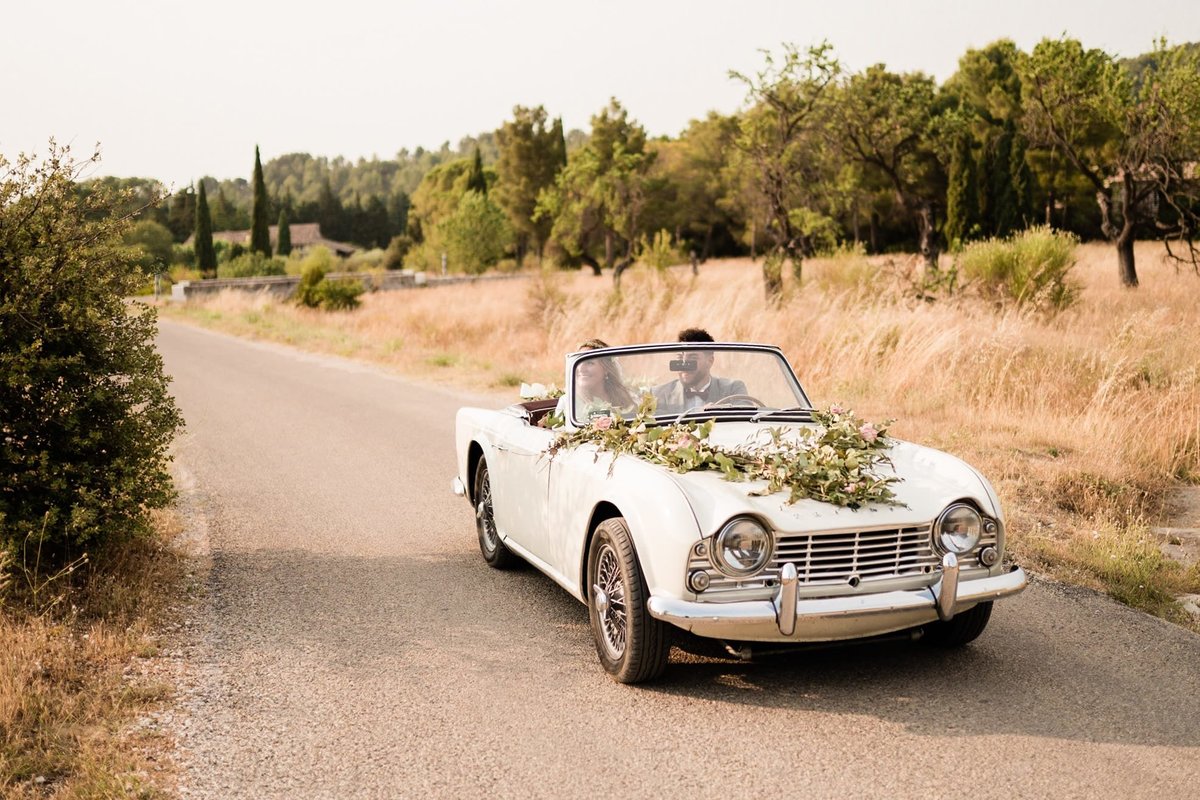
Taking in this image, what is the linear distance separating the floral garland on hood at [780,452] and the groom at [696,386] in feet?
0.97

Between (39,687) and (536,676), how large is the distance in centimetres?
208

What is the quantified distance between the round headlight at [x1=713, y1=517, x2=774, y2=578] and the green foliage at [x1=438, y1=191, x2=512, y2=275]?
56.2 m

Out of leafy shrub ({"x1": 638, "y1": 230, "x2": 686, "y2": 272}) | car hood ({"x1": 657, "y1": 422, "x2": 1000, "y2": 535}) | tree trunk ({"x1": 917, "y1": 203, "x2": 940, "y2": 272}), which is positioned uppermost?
tree trunk ({"x1": 917, "y1": 203, "x2": 940, "y2": 272})

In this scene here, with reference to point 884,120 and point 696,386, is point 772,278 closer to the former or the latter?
point 884,120

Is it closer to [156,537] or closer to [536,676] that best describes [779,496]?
[536,676]

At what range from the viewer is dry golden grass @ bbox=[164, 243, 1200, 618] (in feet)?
25.8

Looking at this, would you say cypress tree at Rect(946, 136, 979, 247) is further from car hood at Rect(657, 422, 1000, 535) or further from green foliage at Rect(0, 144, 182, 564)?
green foliage at Rect(0, 144, 182, 564)

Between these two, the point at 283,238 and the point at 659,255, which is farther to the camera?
the point at 283,238

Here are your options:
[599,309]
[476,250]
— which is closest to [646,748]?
[599,309]

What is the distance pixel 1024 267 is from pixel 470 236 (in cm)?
4603

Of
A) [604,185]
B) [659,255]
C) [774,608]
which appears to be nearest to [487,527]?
[774,608]

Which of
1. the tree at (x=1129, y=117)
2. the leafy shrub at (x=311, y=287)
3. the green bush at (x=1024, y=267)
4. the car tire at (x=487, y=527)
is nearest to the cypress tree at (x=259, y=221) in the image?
the leafy shrub at (x=311, y=287)

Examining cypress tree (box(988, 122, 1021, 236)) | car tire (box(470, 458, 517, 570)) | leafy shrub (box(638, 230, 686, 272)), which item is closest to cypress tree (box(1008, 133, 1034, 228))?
cypress tree (box(988, 122, 1021, 236))

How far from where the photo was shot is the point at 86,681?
4.68m
